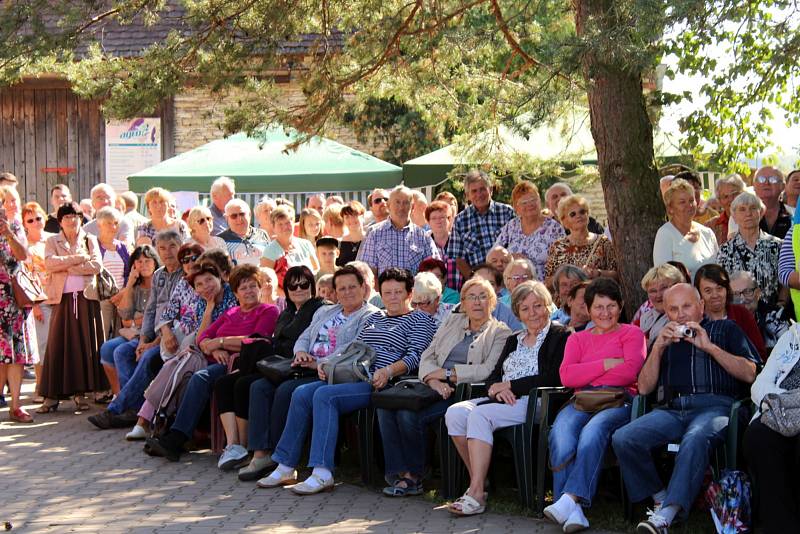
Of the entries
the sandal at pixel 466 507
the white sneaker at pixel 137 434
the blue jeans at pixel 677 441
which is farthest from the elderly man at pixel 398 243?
the blue jeans at pixel 677 441

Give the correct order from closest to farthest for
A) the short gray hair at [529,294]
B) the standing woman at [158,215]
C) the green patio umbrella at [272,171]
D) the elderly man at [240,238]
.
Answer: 1. the short gray hair at [529,294]
2. the elderly man at [240,238]
3. the standing woman at [158,215]
4. the green patio umbrella at [272,171]

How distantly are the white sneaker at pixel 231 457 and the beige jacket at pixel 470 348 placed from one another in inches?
63.1

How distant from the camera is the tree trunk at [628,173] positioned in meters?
8.88

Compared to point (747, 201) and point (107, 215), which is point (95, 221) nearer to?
point (107, 215)

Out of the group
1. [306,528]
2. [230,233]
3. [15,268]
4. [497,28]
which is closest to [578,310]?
[306,528]

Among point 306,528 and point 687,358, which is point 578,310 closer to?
point 687,358

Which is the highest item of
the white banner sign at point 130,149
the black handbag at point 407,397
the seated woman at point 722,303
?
the white banner sign at point 130,149

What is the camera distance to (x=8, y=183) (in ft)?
44.3

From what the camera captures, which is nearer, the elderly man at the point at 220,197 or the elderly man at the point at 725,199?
the elderly man at the point at 725,199

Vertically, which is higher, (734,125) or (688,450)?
(734,125)

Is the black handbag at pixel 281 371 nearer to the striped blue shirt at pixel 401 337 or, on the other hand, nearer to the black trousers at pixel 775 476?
the striped blue shirt at pixel 401 337

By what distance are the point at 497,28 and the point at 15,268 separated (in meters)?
4.72

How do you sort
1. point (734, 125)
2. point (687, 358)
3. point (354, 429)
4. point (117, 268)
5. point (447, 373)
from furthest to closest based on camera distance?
1. point (117, 268)
2. point (734, 125)
3. point (354, 429)
4. point (447, 373)
5. point (687, 358)

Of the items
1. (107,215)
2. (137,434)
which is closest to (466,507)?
(137,434)
